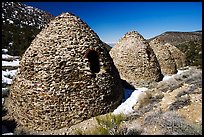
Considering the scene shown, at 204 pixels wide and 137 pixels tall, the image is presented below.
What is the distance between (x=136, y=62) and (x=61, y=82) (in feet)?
21.9

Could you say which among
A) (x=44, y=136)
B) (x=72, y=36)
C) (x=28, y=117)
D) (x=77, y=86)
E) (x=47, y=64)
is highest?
(x=72, y=36)

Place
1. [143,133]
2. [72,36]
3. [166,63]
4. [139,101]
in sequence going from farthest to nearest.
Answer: [166,63]
[139,101]
[72,36]
[143,133]

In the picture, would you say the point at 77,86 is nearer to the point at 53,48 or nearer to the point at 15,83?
the point at 53,48

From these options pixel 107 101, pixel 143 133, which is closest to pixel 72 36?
pixel 107 101

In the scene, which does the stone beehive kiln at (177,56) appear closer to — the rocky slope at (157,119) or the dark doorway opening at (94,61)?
the rocky slope at (157,119)

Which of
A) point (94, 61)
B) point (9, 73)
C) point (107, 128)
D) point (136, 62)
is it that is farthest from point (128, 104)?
point (9, 73)

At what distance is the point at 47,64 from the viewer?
9.34 metres

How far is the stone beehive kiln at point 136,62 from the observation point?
49.1 ft

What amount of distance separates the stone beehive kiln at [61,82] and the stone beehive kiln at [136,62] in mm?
4823

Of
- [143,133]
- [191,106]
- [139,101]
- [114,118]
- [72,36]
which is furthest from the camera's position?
[139,101]

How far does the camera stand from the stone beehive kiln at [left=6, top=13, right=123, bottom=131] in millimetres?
9227

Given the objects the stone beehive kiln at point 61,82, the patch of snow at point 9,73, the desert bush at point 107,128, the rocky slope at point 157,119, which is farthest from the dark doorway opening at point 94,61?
the patch of snow at point 9,73

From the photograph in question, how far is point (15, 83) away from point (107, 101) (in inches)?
137

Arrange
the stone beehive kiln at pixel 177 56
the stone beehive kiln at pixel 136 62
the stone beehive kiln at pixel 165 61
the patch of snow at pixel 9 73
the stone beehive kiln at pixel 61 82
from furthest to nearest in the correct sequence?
the stone beehive kiln at pixel 177 56
the patch of snow at pixel 9 73
the stone beehive kiln at pixel 165 61
the stone beehive kiln at pixel 136 62
the stone beehive kiln at pixel 61 82
